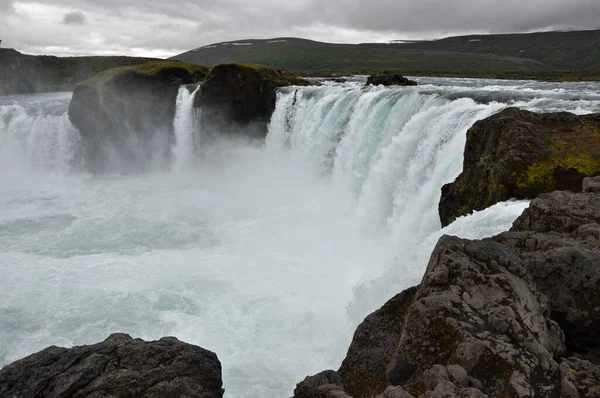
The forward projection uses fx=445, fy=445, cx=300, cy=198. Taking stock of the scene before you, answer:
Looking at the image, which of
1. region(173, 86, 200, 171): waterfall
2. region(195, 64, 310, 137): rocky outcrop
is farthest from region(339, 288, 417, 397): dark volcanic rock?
region(173, 86, 200, 171): waterfall

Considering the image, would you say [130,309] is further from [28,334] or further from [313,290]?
[313,290]

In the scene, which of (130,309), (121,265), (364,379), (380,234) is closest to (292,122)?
(380,234)

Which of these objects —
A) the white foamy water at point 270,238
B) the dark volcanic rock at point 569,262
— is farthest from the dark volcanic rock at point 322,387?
the white foamy water at point 270,238

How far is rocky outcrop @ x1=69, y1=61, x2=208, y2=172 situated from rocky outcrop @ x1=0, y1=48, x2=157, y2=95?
45452 mm

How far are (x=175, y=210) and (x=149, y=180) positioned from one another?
12.0 meters

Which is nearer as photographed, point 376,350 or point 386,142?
point 376,350

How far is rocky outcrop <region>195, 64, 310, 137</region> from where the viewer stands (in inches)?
1491

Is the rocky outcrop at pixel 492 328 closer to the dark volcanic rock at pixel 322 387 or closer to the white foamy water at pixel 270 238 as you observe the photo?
the dark volcanic rock at pixel 322 387

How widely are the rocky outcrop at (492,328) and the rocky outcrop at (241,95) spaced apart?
1227 inches

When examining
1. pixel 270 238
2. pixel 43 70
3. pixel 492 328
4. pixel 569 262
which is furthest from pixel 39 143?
pixel 43 70

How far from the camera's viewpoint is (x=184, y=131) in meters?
40.7

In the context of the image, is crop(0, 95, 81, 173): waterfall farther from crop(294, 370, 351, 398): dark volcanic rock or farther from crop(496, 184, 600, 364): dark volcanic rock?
crop(496, 184, 600, 364): dark volcanic rock

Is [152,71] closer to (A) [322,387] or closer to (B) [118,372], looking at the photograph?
(B) [118,372]

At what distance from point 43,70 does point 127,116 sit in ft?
184
